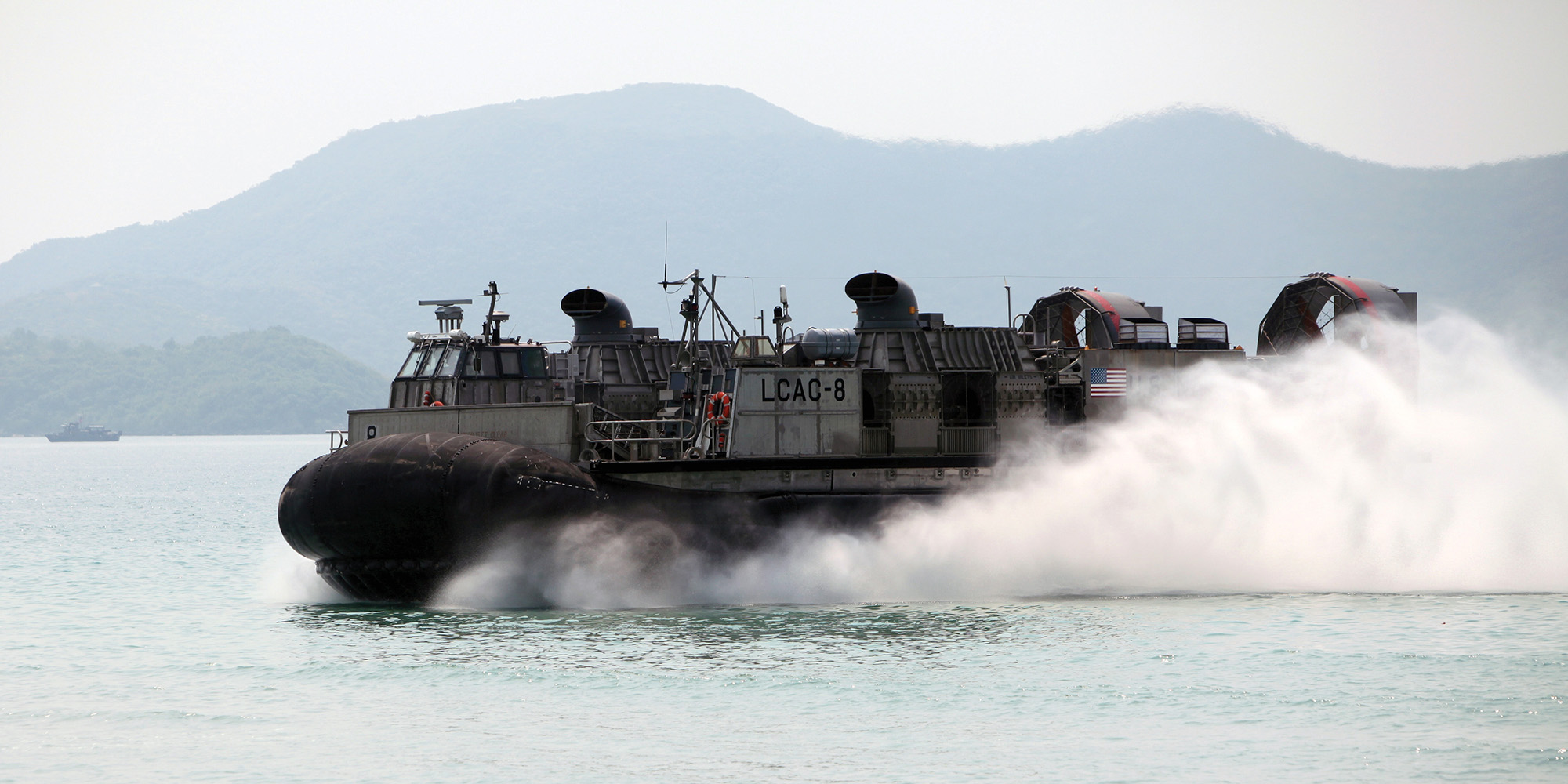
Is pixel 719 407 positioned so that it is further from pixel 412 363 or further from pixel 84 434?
pixel 84 434

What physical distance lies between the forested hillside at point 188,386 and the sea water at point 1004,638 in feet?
521

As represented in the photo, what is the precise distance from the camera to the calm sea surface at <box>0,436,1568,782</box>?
1118cm

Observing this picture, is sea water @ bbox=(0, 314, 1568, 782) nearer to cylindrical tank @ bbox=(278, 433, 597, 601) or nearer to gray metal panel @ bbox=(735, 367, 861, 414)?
cylindrical tank @ bbox=(278, 433, 597, 601)

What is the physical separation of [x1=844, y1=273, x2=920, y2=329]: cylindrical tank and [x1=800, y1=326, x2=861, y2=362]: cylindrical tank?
699 mm

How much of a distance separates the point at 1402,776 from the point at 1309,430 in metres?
11.4

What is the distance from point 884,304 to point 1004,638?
274 inches

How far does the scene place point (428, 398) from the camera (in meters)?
20.7

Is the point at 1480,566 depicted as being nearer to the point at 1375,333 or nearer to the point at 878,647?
the point at 1375,333

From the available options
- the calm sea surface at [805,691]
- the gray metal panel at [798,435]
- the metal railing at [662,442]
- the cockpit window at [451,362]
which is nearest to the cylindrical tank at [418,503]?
the calm sea surface at [805,691]

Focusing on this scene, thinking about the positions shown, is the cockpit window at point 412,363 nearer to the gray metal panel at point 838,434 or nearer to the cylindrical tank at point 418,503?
the cylindrical tank at point 418,503

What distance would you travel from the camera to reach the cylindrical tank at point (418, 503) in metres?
17.7

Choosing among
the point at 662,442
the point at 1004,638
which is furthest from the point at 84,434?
the point at 1004,638

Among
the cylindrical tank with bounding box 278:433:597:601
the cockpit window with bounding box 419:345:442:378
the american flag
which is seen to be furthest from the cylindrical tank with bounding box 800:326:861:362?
the cockpit window with bounding box 419:345:442:378

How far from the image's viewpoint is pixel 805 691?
13289 millimetres
